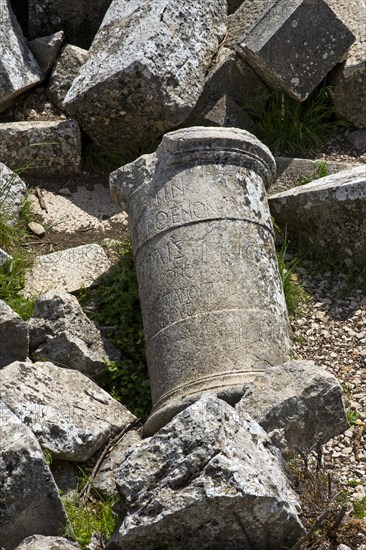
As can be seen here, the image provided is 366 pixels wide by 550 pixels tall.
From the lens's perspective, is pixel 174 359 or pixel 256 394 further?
pixel 174 359

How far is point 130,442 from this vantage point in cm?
726

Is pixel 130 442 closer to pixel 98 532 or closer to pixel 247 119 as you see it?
pixel 98 532

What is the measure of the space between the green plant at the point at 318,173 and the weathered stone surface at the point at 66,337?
2193 mm

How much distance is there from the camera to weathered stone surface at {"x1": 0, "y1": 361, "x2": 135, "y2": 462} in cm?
692

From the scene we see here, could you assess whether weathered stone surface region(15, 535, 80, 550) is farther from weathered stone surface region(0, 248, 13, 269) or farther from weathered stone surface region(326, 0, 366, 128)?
weathered stone surface region(326, 0, 366, 128)

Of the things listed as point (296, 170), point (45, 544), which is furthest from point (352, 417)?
point (296, 170)

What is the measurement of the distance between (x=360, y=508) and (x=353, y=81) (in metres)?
4.06

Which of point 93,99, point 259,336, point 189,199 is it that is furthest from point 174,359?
point 93,99

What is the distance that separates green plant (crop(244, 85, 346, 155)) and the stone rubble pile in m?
0.11

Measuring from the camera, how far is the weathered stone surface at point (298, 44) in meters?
9.36

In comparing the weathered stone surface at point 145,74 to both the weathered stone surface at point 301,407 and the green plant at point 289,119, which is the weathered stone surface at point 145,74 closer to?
the green plant at point 289,119

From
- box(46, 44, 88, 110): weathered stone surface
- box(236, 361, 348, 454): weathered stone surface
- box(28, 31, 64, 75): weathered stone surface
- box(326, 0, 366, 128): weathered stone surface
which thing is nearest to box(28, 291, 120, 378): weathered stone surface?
box(236, 361, 348, 454): weathered stone surface

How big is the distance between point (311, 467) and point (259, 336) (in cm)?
96

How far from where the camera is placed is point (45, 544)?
19.0ft
